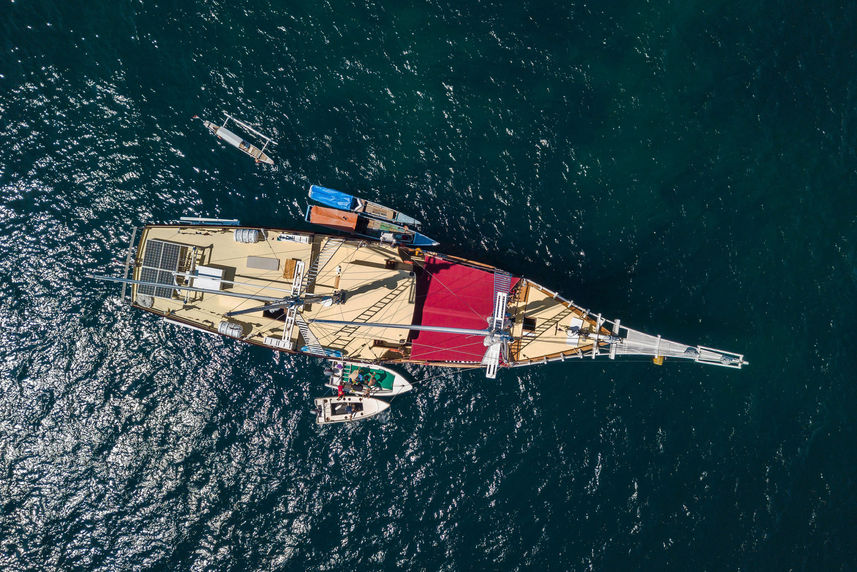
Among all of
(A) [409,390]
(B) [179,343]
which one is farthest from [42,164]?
(A) [409,390]

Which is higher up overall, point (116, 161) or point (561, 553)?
point (116, 161)

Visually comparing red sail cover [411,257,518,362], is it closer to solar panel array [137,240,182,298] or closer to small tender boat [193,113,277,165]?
small tender boat [193,113,277,165]

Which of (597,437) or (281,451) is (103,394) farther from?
(597,437)

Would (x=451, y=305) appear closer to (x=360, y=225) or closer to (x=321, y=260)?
(x=360, y=225)

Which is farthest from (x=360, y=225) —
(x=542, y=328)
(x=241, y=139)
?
(x=542, y=328)

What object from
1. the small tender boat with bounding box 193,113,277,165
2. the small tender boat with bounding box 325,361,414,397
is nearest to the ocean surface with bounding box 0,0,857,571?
the small tender boat with bounding box 193,113,277,165
